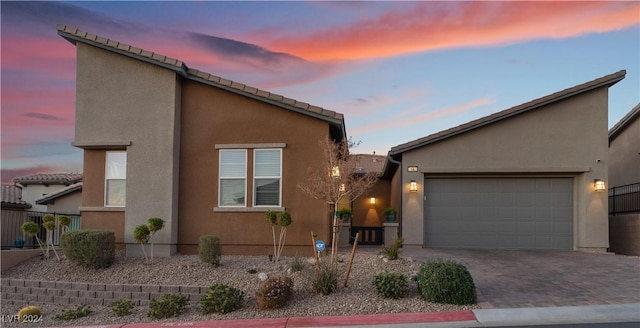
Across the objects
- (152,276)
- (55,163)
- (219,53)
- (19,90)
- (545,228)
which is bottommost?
(152,276)

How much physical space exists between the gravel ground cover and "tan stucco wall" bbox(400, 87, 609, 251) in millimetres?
4883

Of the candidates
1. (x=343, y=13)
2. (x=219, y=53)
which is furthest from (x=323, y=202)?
(x=219, y=53)

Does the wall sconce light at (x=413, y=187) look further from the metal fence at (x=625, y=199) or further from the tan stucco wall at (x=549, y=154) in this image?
the metal fence at (x=625, y=199)

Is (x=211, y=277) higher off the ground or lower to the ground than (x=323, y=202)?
lower

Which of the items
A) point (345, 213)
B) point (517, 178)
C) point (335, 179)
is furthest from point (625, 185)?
point (335, 179)

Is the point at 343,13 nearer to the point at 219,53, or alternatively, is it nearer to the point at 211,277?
the point at 219,53

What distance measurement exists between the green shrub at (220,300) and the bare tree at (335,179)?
7.63ft

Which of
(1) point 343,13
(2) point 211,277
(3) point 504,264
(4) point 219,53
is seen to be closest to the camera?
(2) point 211,277

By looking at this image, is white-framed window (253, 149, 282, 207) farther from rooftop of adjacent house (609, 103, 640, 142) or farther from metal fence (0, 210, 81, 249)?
rooftop of adjacent house (609, 103, 640, 142)

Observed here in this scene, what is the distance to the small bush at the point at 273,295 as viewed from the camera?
10.0 metres

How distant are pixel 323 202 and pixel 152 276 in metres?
4.76

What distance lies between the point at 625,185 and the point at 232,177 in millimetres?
15111

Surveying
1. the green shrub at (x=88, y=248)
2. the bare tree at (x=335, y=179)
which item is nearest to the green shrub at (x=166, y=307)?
the green shrub at (x=88, y=248)

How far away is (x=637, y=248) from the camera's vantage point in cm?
1589
